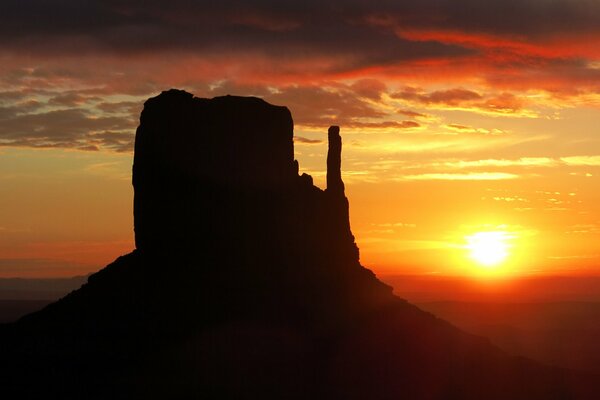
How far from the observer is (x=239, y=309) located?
298ft

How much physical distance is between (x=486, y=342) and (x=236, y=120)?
3093 cm

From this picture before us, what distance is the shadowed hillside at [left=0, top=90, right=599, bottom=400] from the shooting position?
84812 mm

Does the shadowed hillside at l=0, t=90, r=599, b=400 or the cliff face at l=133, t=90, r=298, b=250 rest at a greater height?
the cliff face at l=133, t=90, r=298, b=250

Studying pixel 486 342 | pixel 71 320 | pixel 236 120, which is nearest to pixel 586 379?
pixel 486 342

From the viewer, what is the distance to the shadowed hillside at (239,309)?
8481cm

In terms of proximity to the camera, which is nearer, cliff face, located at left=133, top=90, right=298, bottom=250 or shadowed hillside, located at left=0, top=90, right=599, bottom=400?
shadowed hillside, located at left=0, top=90, right=599, bottom=400

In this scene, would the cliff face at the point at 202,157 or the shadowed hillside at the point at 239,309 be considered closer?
the shadowed hillside at the point at 239,309

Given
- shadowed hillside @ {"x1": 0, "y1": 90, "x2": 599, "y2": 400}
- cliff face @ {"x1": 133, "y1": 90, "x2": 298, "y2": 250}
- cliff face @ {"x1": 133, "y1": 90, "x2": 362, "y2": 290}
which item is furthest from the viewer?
cliff face @ {"x1": 133, "y1": 90, "x2": 298, "y2": 250}

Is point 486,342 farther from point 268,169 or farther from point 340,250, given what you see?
point 268,169

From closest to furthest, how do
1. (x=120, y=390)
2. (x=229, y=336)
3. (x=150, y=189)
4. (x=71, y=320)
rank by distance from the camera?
(x=120, y=390) < (x=229, y=336) < (x=71, y=320) < (x=150, y=189)

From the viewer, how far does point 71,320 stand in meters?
93.2

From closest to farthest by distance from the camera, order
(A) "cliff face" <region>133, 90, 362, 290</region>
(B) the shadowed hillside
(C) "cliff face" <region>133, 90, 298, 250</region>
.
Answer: (B) the shadowed hillside
(A) "cliff face" <region>133, 90, 362, 290</region>
(C) "cliff face" <region>133, 90, 298, 250</region>

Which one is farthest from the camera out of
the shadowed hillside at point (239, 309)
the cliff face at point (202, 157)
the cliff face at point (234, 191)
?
the cliff face at point (202, 157)

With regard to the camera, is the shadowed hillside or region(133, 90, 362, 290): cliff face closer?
the shadowed hillside
